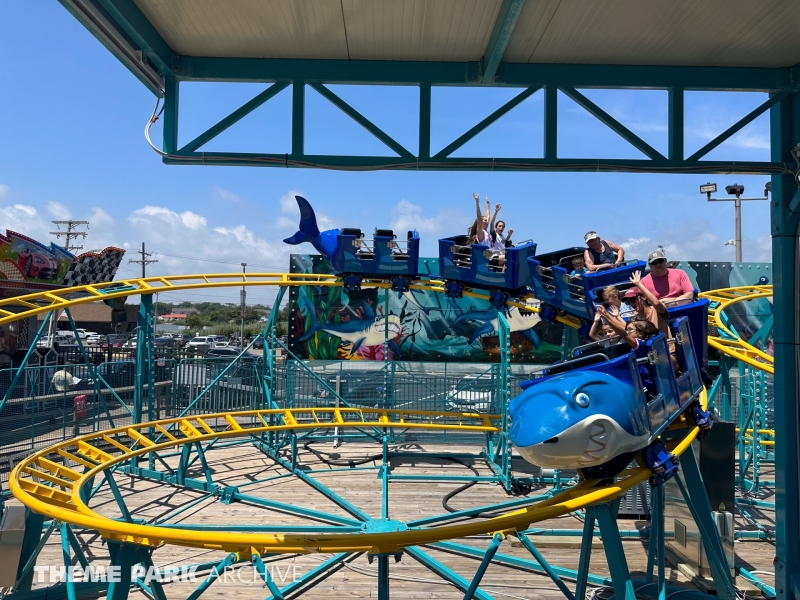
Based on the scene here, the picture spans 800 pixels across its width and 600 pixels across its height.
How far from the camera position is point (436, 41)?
3.84 metres

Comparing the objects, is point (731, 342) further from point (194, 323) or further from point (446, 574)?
point (194, 323)

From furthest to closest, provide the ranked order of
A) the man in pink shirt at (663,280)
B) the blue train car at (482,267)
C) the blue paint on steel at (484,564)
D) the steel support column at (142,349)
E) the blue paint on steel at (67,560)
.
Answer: the steel support column at (142,349) < the blue train car at (482,267) < the man in pink shirt at (663,280) < the blue paint on steel at (67,560) < the blue paint on steel at (484,564)

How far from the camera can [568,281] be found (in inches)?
229

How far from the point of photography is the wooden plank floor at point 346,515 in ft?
15.8

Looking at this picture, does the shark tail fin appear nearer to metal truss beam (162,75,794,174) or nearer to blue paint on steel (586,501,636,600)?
metal truss beam (162,75,794,174)

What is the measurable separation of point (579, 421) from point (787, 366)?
1.78m

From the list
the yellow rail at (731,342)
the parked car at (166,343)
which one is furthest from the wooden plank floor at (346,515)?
the parked car at (166,343)

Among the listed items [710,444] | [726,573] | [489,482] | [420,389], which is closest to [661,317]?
[726,573]

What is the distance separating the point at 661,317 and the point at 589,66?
1.73 meters

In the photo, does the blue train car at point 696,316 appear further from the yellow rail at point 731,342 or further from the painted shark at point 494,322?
the painted shark at point 494,322

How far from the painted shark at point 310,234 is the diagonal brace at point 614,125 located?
3.93 meters

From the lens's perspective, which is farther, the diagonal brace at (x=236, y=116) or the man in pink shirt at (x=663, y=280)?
the man in pink shirt at (x=663, y=280)

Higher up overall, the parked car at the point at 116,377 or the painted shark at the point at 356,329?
the painted shark at the point at 356,329

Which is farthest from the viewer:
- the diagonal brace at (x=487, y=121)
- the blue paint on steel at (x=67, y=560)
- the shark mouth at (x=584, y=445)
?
the diagonal brace at (x=487, y=121)
